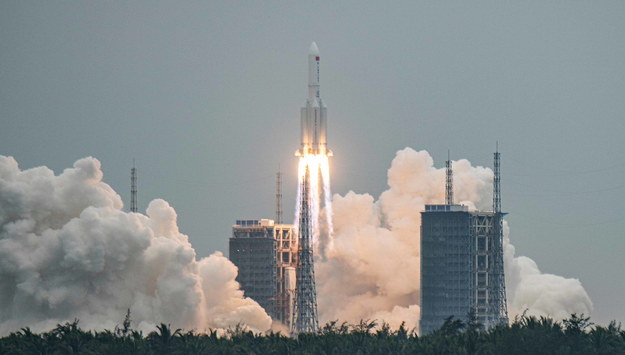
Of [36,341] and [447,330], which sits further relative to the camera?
[447,330]

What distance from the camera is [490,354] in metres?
177

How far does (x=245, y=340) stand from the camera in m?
191

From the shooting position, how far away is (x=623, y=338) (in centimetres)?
18125

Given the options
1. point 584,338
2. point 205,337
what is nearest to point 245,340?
point 205,337

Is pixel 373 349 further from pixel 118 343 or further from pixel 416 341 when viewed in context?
pixel 118 343

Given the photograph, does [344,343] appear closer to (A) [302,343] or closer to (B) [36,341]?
(A) [302,343]

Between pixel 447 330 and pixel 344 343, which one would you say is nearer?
pixel 344 343

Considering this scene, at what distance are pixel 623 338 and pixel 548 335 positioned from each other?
19.4 ft

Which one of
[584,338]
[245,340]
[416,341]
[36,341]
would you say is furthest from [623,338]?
[36,341]

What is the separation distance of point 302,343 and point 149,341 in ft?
39.2

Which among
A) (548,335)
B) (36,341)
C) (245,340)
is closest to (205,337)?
(245,340)

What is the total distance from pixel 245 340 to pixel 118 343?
13.7m

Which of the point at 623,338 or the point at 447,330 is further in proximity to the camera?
the point at 447,330

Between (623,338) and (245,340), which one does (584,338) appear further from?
(245,340)
